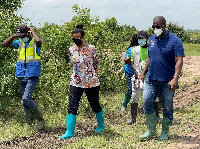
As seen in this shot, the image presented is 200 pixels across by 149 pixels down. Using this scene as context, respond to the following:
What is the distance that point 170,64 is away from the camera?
182 inches

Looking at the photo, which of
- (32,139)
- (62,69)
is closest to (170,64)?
(32,139)

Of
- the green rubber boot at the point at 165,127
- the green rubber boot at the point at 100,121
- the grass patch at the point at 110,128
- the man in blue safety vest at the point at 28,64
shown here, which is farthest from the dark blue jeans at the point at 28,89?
the green rubber boot at the point at 165,127

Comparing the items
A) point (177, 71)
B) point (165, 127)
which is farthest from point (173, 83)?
point (165, 127)

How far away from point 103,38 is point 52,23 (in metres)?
1.40

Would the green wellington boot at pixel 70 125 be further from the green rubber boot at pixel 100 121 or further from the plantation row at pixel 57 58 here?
the plantation row at pixel 57 58

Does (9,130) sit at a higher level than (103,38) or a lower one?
lower

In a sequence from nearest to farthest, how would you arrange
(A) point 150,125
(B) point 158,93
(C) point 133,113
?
(B) point 158,93 < (A) point 150,125 < (C) point 133,113

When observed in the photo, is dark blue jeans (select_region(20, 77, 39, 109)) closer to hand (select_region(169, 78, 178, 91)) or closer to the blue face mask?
the blue face mask

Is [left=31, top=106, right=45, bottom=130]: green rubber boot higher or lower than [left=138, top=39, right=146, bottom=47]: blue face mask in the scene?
lower

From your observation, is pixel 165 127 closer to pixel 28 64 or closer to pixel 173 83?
pixel 173 83

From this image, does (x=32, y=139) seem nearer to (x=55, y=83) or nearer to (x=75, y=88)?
(x=75, y=88)

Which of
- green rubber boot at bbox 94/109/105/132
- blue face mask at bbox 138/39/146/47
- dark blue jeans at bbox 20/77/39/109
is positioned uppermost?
blue face mask at bbox 138/39/146/47

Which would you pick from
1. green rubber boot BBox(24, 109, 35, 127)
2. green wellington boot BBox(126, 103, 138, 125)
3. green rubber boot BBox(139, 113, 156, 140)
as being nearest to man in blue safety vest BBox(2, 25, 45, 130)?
green rubber boot BBox(24, 109, 35, 127)

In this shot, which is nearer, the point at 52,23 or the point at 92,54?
the point at 92,54
